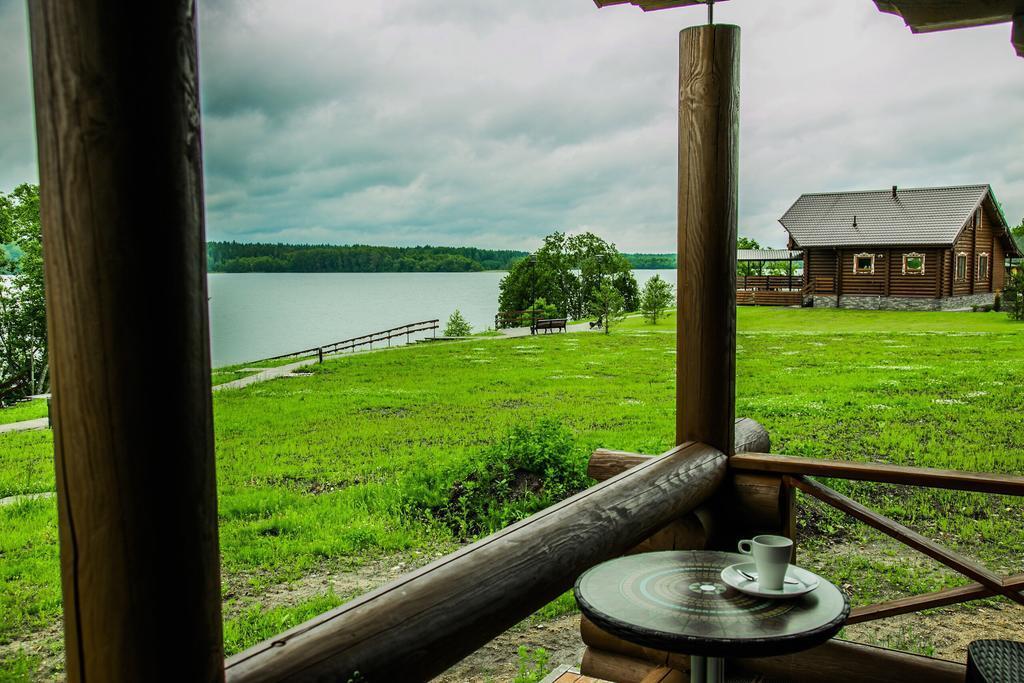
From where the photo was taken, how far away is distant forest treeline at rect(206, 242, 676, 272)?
34.3 feet

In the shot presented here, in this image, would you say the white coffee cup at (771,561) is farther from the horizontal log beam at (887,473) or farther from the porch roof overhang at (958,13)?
the porch roof overhang at (958,13)

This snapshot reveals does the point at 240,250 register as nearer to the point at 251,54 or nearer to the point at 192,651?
the point at 251,54

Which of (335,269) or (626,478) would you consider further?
(335,269)

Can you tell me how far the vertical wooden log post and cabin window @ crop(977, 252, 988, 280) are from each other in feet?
27.0

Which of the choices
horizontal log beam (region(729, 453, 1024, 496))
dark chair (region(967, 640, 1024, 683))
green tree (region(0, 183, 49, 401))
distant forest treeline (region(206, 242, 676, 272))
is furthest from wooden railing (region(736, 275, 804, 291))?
dark chair (region(967, 640, 1024, 683))

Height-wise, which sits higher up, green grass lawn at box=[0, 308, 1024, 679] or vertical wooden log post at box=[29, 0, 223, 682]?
vertical wooden log post at box=[29, 0, 223, 682]

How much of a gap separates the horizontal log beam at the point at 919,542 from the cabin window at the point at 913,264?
6444 millimetres

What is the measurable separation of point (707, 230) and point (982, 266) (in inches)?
275

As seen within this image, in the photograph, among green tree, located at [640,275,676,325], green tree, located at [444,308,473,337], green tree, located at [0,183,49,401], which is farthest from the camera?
green tree, located at [444,308,473,337]

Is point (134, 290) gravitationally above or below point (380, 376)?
above

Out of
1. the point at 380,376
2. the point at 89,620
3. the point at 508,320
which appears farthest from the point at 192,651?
the point at 508,320

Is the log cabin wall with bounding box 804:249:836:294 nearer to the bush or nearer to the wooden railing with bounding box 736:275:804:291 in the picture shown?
the wooden railing with bounding box 736:275:804:291

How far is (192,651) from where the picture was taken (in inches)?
26.1

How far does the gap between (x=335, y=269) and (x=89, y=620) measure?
10.4 m
